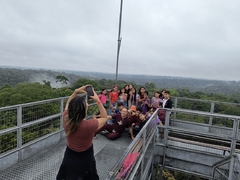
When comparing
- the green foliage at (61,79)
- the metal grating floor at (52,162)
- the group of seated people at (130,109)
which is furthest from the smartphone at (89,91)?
the green foliage at (61,79)

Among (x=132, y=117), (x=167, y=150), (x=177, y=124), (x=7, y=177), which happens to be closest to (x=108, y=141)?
(x=132, y=117)

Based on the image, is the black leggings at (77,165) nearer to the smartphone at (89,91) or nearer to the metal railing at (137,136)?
the metal railing at (137,136)

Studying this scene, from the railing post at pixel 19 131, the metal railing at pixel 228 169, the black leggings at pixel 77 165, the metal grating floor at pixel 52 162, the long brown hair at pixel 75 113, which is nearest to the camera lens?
the long brown hair at pixel 75 113

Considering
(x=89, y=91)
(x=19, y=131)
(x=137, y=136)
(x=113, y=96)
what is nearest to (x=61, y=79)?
(x=113, y=96)

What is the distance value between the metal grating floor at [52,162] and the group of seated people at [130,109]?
0.33 m

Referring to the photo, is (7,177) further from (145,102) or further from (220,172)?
(145,102)

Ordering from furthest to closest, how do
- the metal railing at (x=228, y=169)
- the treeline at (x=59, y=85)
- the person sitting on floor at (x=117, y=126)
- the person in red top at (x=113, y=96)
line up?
the treeline at (x=59, y=85) < the person in red top at (x=113, y=96) < the person sitting on floor at (x=117, y=126) < the metal railing at (x=228, y=169)

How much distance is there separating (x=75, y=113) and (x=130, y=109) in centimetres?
412

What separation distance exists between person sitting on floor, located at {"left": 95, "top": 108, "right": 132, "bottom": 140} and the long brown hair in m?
3.33

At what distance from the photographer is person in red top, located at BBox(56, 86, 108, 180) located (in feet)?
6.30

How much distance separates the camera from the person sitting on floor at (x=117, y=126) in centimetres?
527

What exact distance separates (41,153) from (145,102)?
139 inches

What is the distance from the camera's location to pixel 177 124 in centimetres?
727

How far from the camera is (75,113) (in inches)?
74.7
